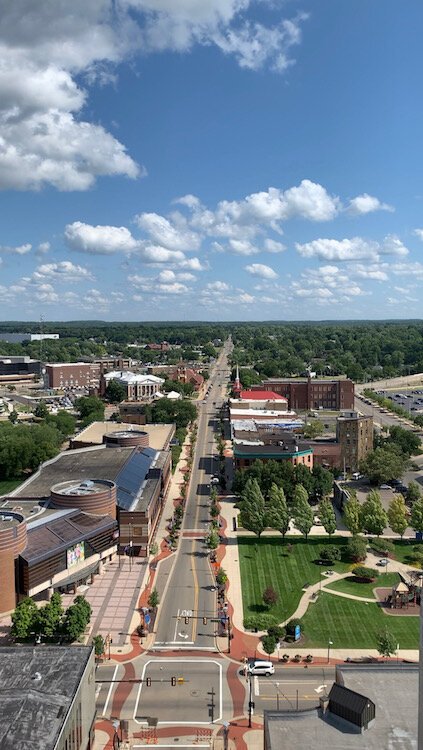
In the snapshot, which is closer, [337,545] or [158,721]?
[158,721]

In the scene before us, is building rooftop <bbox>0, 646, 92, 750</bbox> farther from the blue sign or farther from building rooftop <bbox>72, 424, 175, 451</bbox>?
building rooftop <bbox>72, 424, 175, 451</bbox>

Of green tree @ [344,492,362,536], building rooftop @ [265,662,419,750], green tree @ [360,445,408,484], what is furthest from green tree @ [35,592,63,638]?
green tree @ [360,445,408,484]

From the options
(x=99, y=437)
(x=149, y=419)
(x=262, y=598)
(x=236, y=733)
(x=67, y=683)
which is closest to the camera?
(x=67, y=683)

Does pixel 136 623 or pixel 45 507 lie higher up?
pixel 45 507

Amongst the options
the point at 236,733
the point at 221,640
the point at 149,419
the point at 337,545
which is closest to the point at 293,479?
the point at 337,545

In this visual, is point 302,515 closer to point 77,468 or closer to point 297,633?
point 297,633

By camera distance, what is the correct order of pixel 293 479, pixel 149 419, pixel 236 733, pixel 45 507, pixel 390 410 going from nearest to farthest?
pixel 236 733 < pixel 45 507 < pixel 293 479 < pixel 149 419 < pixel 390 410

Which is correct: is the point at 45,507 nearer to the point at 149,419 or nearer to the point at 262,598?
the point at 262,598
